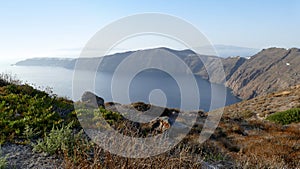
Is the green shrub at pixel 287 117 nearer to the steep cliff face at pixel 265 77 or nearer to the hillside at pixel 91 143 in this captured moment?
the hillside at pixel 91 143

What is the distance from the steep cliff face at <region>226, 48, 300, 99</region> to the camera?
148875 mm

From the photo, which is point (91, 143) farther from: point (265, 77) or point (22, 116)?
point (265, 77)

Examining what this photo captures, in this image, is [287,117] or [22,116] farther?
[287,117]

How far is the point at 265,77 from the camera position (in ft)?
557

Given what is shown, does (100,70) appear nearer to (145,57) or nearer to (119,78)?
(119,78)

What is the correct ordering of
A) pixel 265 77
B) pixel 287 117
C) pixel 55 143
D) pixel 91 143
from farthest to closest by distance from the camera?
1. pixel 265 77
2. pixel 287 117
3. pixel 55 143
4. pixel 91 143

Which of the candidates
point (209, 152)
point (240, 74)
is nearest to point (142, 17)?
point (209, 152)

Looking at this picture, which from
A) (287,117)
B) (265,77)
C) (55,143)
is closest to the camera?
(55,143)

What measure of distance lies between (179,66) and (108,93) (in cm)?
223

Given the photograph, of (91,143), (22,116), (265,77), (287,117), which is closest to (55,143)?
(91,143)

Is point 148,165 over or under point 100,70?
under

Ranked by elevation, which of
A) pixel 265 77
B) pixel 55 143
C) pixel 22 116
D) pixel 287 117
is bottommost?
pixel 265 77

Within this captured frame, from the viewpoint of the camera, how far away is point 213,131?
12.5 m

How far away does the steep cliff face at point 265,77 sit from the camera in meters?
149
